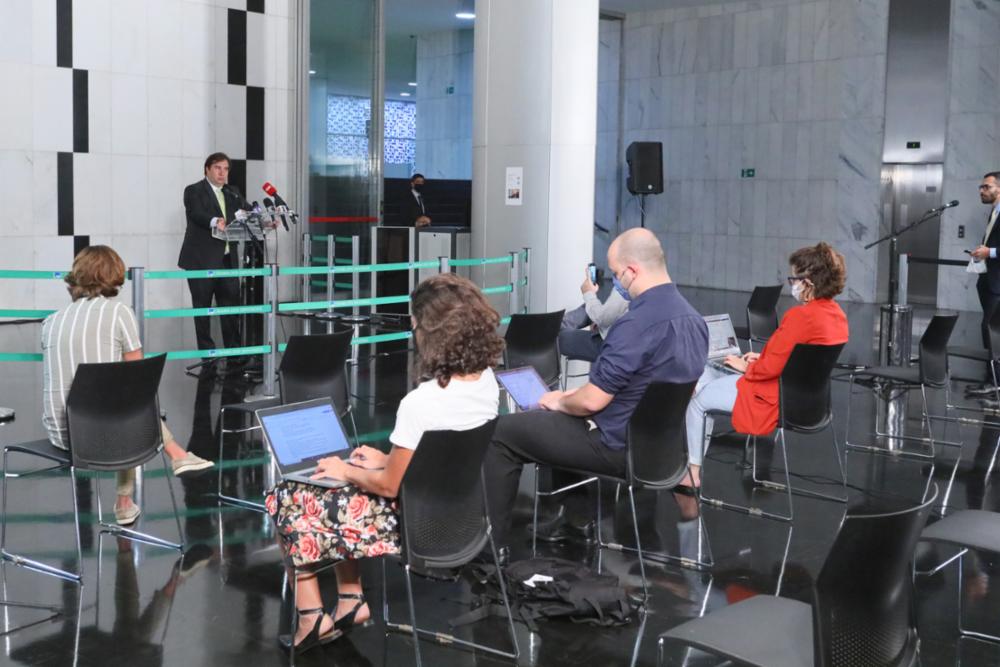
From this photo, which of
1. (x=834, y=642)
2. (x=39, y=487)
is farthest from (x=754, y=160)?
(x=834, y=642)

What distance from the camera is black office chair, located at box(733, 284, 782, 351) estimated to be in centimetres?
802

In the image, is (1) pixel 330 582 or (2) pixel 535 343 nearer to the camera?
(1) pixel 330 582

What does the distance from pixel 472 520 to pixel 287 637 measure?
0.74 meters

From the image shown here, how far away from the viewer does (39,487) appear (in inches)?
205

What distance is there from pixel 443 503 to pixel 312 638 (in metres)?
0.65

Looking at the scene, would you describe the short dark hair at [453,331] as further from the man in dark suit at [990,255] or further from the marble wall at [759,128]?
the marble wall at [759,128]

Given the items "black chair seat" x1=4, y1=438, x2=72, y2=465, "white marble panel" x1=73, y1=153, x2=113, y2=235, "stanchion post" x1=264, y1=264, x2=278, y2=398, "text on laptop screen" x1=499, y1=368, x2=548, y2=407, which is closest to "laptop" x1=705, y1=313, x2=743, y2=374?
"text on laptop screen" x1=499, y1=368, x2=548, y2=407

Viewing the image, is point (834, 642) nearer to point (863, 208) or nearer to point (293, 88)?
point (293, 88)

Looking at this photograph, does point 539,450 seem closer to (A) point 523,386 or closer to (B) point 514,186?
(A) point 523,386

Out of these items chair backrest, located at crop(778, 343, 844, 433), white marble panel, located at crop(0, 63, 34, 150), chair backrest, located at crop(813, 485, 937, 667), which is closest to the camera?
chair backrest, located at crop(813, 485, 937, 667)

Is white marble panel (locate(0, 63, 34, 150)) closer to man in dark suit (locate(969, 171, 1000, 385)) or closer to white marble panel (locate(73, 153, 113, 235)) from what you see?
white marble panel (locate(73, 153, 113, 235))

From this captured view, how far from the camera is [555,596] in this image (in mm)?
3811

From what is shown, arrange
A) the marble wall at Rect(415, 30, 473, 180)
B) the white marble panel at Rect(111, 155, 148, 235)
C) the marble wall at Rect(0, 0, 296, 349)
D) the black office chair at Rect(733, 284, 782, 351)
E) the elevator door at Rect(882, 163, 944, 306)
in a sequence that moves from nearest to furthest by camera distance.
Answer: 1. the black office chair at Rect(733, 284, 782, 351)
2. the marble wall at Rect(0, 0, 296, 349)
3. the white marble panel at Rect(111, 155, 148, 235)
4. the elevator door at Rect(882, 163, 944, 306)
5. the marble wall at Rect(415, 30, 473, 180)

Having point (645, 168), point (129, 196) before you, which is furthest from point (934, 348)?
point (645, 168)
